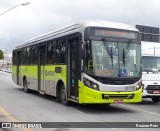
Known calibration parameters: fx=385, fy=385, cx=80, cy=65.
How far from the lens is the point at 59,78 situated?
15.8 metres

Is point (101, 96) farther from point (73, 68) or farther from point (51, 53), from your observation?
point (51, 53)

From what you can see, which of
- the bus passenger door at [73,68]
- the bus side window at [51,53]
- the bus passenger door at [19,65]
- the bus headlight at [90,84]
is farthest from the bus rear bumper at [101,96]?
the bus passenger door at [19,65]

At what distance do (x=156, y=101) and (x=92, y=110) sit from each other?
17.4 ft

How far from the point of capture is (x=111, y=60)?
13.3m

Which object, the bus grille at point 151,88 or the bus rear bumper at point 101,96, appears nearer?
the bus rear bumper at point 101,96

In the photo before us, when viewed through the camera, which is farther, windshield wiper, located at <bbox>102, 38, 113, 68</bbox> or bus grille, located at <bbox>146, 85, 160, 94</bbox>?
bus grille, located at <bbox>146, 85, 160, 94</bbox>

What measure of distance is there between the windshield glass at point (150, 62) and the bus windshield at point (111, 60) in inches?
150

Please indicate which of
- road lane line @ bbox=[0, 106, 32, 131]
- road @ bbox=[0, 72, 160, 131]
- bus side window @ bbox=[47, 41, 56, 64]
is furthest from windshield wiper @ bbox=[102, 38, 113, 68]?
road lane line @ bbox=[0, 106, 32, 131]

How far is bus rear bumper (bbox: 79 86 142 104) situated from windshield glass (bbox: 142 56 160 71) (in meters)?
4.25

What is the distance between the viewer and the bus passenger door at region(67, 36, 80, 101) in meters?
14.0

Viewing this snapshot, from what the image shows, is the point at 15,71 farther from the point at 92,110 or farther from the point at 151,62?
the point at 92,110

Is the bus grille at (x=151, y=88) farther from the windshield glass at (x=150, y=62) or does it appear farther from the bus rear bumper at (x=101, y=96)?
the bus rear bumper at (x=101, y=96)

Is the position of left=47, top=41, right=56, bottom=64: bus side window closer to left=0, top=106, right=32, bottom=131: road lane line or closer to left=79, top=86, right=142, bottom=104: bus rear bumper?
left=0, top=106, right=32, bottom=131: road lane line

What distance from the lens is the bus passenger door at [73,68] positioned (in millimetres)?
13988
